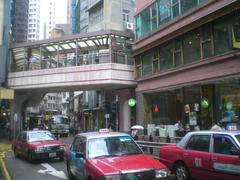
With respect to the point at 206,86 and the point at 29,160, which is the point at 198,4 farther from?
the point at 29,160

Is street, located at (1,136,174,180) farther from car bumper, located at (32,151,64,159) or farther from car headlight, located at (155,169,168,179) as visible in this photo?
car headlight, located at (155,169,168,179)

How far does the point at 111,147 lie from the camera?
931 cm

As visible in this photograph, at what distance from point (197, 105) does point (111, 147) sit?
12.8 m

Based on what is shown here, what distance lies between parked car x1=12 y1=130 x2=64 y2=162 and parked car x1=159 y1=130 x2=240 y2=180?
7.31 m

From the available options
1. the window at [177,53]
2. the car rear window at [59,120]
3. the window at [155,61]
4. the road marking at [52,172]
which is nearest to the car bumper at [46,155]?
the road marking at [52,172]

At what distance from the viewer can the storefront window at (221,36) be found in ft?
60.2

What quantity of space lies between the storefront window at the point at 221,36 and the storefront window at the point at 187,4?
2.56m

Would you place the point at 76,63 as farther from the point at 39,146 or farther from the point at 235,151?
the point at 235,151

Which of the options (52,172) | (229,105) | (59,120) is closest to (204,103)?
(229,105)

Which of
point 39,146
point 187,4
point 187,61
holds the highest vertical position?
point 187,4

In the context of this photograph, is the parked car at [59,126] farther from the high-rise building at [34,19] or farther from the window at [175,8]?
the high-rise building at [34,19]

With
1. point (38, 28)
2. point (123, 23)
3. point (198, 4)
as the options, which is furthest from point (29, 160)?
point (38, 28)

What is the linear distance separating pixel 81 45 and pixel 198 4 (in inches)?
634

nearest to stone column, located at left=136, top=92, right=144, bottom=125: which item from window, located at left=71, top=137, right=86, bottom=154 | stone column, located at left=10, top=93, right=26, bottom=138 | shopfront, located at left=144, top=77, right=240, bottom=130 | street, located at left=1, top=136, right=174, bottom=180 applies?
shopfront, located at left=144, top=77, right=240, bottom=130
